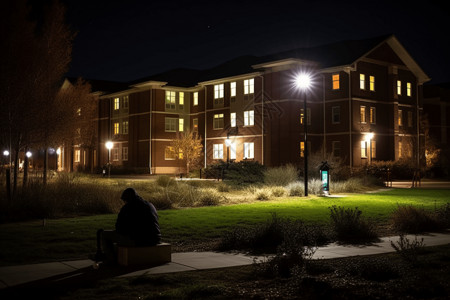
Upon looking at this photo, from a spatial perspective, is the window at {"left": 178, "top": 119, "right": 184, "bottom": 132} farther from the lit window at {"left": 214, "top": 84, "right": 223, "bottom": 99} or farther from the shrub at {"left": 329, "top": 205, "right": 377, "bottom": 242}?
the shrub at {"left": 329, "top": 205, "right": 377, "bottom": 242}

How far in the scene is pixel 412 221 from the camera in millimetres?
13719

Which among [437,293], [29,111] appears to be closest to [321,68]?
[29,111]

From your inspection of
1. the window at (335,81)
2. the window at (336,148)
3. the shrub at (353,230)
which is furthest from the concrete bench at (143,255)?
the window at (335,81)

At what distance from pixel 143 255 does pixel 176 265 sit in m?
0.62

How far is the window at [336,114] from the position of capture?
4553cm

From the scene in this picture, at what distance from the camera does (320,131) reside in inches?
1845

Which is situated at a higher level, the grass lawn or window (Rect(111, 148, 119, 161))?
window (Rect(111, 148, 119, 161))

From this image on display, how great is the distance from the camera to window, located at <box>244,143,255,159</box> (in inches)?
1877

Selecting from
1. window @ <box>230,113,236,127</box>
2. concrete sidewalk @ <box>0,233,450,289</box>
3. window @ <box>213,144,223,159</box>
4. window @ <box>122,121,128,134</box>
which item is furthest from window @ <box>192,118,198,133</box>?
concrete sidewalk @ <box>0,233,450,289</box>

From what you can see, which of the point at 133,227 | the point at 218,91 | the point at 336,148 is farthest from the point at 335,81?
the point at 133,227

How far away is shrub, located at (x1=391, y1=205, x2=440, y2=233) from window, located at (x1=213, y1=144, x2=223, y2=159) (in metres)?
36.9

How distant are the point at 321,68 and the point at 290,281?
4007 cm

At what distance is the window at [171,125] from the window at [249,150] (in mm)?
10995

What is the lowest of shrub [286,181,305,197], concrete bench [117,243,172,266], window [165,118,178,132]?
concrete bench [117,243,172,266]
